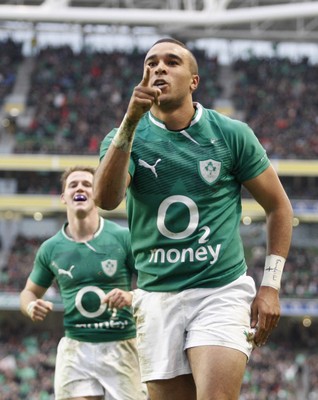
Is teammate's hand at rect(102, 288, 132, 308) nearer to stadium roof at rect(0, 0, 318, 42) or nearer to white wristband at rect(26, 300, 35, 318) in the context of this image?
white wristband at rect(26, 300, 35, 318)

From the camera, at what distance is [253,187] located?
549 centimetres

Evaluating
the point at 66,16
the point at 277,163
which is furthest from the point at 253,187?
the point at 277,163

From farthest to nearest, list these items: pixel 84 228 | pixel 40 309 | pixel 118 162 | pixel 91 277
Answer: pixel 84 228 → pixel 91 277 → pixel 40 309 → pixel 118 162

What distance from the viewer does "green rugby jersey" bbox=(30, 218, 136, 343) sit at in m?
7.80

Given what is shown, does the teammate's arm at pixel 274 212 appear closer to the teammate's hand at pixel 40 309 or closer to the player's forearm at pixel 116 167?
the player's forearm at pixel 116 167

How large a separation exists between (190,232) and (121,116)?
33614mm

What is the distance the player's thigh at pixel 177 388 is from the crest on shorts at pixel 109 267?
2595 millimetres

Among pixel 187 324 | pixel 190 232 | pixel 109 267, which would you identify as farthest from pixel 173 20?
pixel 187 324

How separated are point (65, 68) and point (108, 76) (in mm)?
1798

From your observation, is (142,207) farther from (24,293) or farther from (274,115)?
(274,115)

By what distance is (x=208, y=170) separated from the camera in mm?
5371

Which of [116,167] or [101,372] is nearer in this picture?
[116,167]

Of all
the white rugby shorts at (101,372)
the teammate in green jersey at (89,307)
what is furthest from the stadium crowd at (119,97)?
the white rugby shorts at (101,372)

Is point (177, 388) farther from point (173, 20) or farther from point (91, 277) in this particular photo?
point (173, 20)
